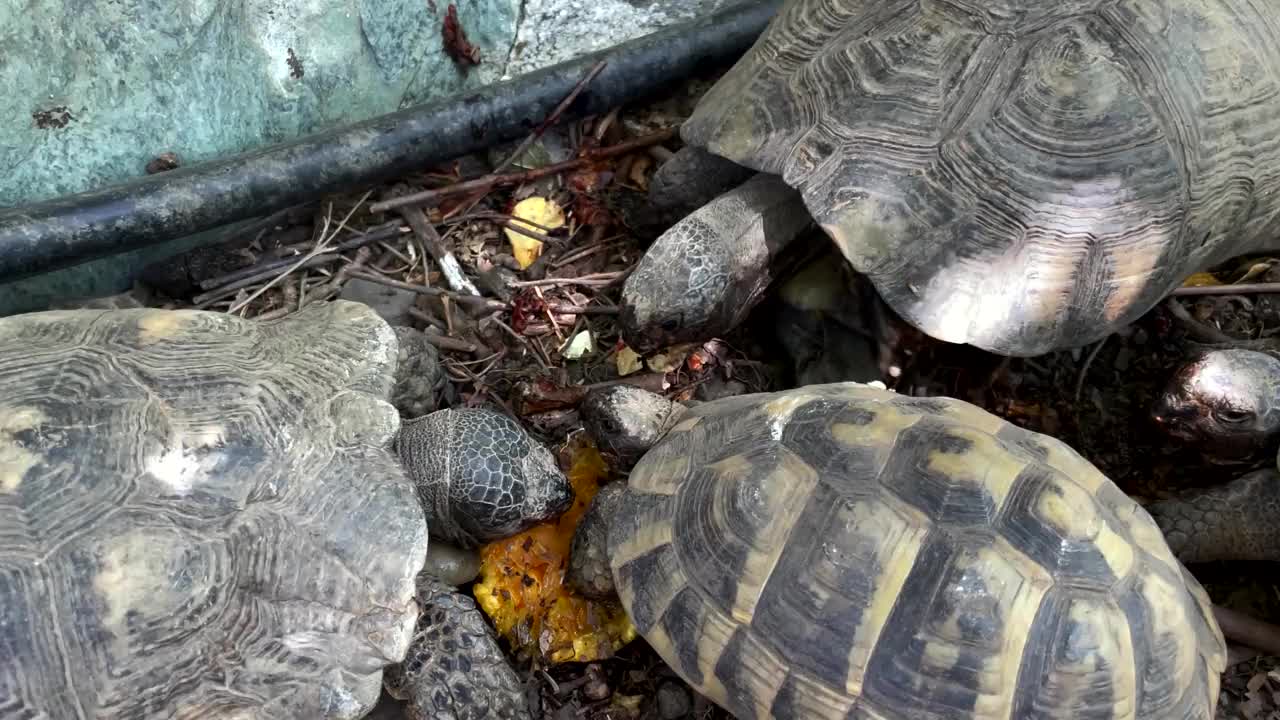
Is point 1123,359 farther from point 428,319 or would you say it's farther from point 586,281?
point 428,319

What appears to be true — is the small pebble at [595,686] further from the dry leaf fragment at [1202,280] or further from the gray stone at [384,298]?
the dry leaf fragment at [1202,280]

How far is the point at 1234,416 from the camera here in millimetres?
2166

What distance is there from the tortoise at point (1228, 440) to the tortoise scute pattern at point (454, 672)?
1638mm

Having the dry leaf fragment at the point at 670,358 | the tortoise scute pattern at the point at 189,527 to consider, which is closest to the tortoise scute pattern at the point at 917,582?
the tortoise scute pattern at the point at 189,527

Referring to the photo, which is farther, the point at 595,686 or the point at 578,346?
the point at 578,346

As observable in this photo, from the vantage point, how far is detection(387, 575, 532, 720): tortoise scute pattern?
6.24 ft

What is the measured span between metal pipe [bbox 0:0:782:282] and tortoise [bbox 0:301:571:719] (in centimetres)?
56

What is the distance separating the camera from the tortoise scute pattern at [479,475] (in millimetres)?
2012

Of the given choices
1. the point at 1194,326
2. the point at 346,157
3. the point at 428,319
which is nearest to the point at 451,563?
the point at 428,319

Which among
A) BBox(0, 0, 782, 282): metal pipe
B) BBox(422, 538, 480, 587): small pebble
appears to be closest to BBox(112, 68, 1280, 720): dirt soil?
BBox(0, 0, 782, 282): metal pipe

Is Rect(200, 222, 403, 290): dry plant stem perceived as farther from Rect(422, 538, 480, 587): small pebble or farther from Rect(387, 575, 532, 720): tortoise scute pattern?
Rect(387, 575, 532, 720): tortoise scute pattern

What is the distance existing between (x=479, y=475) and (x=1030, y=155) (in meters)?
1.47

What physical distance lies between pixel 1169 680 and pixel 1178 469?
0.95 metres

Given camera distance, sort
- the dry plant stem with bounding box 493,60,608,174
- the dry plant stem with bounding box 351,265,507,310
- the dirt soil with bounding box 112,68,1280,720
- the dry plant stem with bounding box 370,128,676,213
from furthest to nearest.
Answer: the dry plant stem with bounding box 493,60,608,174 < the dry plant stem with bounding box 370,128,676,213 < the dry plant stem with bounding box 351,265,507,310 < the dirt soil with bounding box 112,68,1280,720
